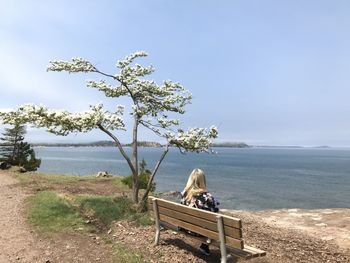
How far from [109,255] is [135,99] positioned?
24.6 feet

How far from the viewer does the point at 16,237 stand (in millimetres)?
11297

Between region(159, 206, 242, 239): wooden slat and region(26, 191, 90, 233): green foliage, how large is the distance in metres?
3.09

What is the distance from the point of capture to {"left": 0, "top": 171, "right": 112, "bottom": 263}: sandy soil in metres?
9.67

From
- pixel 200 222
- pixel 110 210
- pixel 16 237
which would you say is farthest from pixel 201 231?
pixel 110 210

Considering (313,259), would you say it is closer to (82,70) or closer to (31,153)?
(82,70)

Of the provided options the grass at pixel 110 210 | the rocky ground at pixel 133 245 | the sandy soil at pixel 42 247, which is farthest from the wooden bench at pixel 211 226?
the grass at pixel 110 210

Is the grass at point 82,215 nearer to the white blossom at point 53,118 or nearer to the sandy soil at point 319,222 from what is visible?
the white blossom at point 53,118

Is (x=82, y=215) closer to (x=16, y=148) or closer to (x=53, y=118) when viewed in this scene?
(x=53, y=118)

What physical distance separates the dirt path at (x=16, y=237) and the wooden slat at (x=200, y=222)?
307 cm

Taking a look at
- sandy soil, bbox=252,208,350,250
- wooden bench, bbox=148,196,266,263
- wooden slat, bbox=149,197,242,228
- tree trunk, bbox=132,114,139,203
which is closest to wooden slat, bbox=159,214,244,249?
wooden bench, bbox=148,196,266,263

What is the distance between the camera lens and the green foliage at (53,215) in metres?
12.2

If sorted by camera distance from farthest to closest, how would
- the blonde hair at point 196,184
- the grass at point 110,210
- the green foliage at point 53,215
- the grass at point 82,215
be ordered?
the grass at point 110,210
the green foliage at point 53,215
the grass at point 82,215
the blonde hair at point 196,184

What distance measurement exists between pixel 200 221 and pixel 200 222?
24 millimetres

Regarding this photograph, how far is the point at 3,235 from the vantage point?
11.5 m
